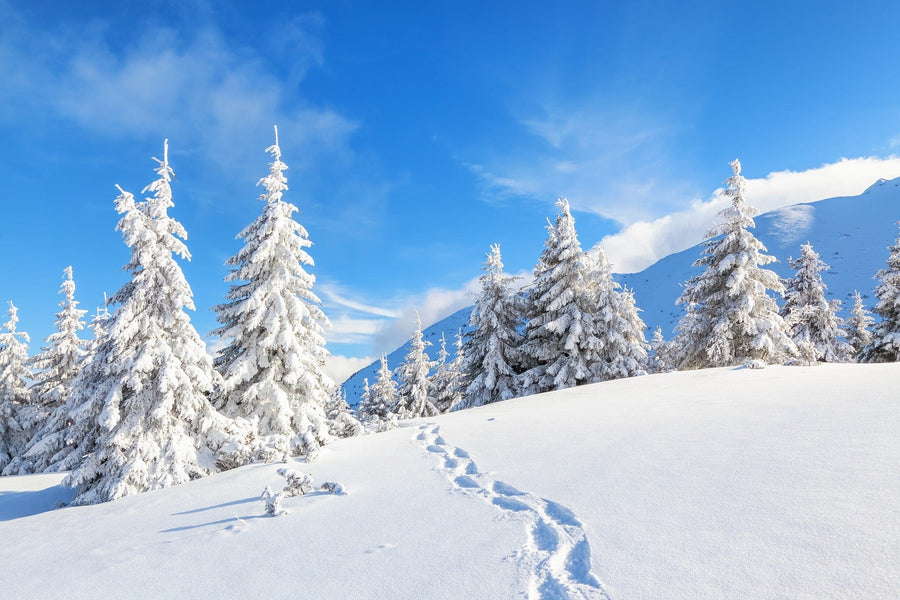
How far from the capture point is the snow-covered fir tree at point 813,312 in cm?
2972

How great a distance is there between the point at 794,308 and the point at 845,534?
3400 cm

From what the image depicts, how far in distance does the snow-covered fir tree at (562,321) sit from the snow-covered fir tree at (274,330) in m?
10.6

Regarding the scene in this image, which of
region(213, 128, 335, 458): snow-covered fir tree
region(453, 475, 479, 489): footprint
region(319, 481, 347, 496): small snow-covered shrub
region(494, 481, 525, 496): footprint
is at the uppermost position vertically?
region(213, 128, 335, 458): snow-covered fir tree

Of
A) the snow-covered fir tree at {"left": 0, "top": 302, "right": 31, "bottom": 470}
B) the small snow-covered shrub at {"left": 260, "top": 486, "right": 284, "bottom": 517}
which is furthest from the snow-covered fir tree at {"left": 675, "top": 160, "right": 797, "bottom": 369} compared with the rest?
the snow-covered fir tree at {"left": 0, "top": 302, "right": 31, "bottom": 470}

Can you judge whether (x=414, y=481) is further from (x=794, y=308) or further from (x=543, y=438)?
(x=794, y=308)

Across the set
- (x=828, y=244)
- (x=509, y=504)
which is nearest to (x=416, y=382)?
(x=509, y=504)

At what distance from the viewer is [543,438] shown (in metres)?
8.32

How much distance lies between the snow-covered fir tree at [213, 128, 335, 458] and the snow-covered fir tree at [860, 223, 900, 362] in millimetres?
27909

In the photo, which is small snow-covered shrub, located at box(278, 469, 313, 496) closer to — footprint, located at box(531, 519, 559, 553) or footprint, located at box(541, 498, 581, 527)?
footprint, located at box(541, 498, 581, 527)

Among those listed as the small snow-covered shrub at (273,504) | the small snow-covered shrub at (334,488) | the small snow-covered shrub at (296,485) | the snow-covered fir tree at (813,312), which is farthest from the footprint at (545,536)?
the snow-covered fir tree at (813,312)

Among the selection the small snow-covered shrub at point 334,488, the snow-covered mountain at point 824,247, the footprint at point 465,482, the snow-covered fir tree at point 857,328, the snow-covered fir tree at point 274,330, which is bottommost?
the footprint at point 465,482

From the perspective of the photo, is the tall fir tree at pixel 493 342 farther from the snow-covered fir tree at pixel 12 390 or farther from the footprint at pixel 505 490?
the snow-covered fir tree at pixel 12 390

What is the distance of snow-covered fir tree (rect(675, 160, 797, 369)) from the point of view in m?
19.3

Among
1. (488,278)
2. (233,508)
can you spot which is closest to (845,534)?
(233,508)
